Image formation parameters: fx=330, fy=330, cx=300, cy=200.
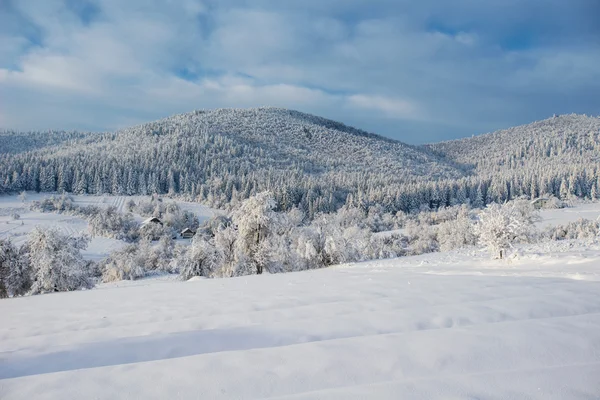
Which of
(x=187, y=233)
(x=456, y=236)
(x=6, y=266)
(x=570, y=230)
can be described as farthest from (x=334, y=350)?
(x=187, y=233)

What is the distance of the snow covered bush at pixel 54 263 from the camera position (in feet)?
79.8

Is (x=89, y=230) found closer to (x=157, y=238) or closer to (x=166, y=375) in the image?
(x=157, y=238)

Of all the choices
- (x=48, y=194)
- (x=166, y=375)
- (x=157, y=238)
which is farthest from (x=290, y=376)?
(x=48, y=194)

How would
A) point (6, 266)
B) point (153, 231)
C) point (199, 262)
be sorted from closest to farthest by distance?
point (6, 266), point (199, 262), point (153, 231)

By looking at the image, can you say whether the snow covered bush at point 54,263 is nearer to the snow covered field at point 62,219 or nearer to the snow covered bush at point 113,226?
the snow covered field at point 62,219

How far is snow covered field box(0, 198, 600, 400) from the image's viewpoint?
366 centimetres

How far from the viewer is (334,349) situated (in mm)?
4629

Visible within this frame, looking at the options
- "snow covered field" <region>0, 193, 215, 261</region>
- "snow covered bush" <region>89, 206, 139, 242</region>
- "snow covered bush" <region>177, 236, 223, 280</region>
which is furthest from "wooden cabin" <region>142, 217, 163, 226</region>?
"snow covered bush" <region>177, 236, 223, 280</region>

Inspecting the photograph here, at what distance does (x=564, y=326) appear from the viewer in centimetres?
503

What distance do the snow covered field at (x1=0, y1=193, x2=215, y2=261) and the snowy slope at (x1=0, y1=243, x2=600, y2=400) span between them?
1653 inches

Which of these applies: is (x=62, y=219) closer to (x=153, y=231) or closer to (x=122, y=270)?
(x=153, y=231)

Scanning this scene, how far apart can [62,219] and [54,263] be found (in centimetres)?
6695

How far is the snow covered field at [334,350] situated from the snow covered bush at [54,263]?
766 inches

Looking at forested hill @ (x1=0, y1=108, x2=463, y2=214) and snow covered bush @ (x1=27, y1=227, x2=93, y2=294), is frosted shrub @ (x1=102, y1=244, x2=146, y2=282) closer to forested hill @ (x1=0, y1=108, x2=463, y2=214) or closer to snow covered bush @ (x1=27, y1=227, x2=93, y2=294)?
snow covered bush @ (x1=27, y1=227, x2=93, y2=294)
